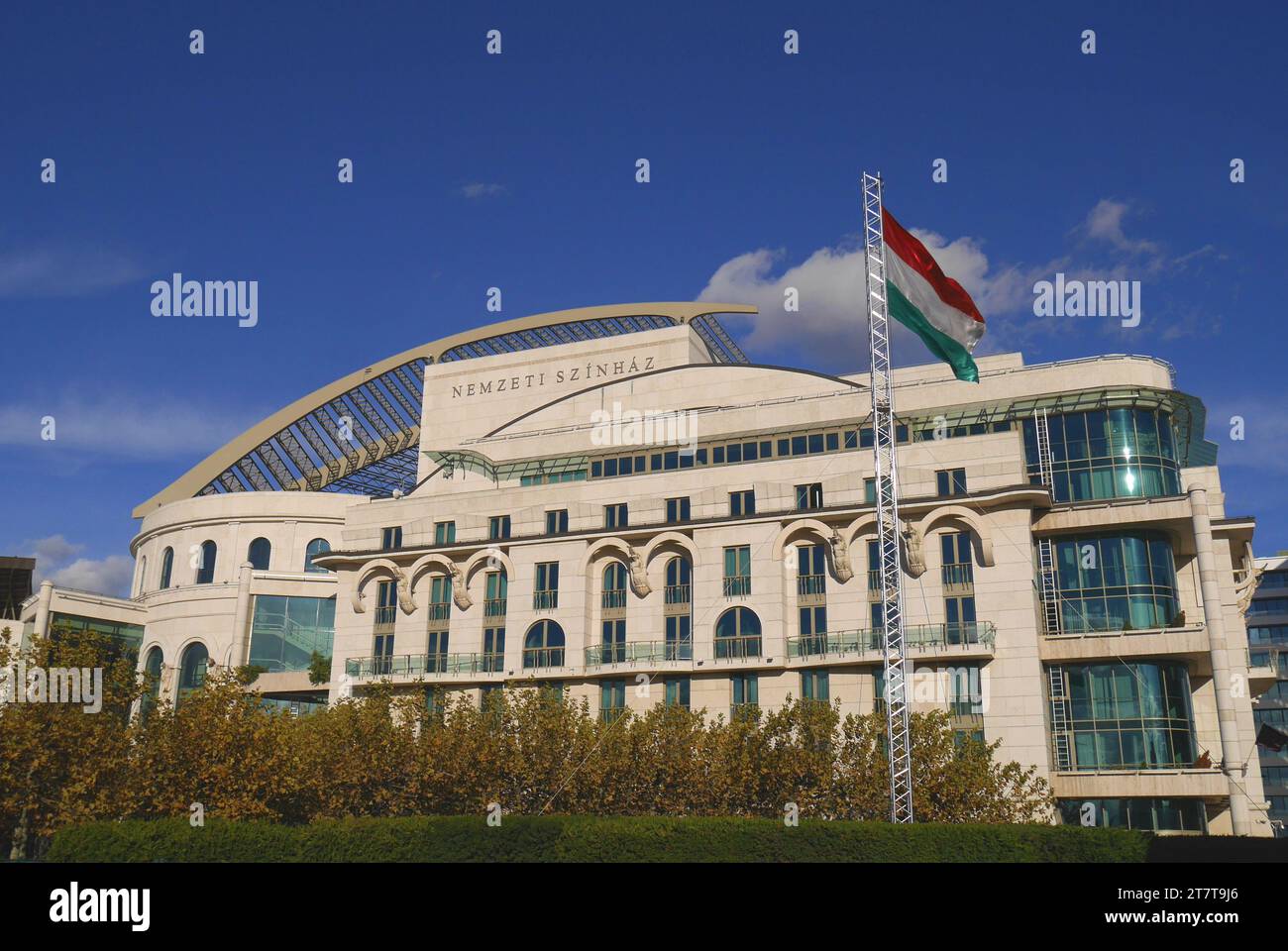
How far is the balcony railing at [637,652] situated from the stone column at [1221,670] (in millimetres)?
23782

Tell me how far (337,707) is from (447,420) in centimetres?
3874

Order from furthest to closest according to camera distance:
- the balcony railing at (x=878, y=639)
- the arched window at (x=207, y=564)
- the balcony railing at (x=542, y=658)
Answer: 1. the arched window at (x=207, y=564)
2. the balcony railing at (x=542, y=658)
3. the balcony railing at (x=878, y=639)

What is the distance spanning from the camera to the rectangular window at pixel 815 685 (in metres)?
55.7

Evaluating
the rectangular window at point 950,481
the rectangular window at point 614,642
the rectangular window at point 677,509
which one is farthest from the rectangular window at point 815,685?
the rectangular window at point 677,509

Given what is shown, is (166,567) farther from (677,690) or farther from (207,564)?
(677,690)

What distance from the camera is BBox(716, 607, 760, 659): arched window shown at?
5759 cm

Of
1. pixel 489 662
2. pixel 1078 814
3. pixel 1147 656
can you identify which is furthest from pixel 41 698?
pixel 1147 656

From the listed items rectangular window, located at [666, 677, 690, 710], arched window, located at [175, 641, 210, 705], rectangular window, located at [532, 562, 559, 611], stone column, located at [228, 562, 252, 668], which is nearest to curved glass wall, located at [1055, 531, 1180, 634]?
rectangular window, located at [666, 677, 690, 710]

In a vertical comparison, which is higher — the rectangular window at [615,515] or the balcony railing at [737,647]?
the rectangular window at [615,515]

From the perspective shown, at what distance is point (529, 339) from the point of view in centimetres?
9500

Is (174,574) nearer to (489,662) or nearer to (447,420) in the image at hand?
(447,420)

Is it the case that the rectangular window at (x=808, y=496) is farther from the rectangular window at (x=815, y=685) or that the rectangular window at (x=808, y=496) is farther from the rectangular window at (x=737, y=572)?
the rectangular window at (x=815, y=685)

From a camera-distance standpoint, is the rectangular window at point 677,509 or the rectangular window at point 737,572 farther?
the rectangular window at point 677,509
